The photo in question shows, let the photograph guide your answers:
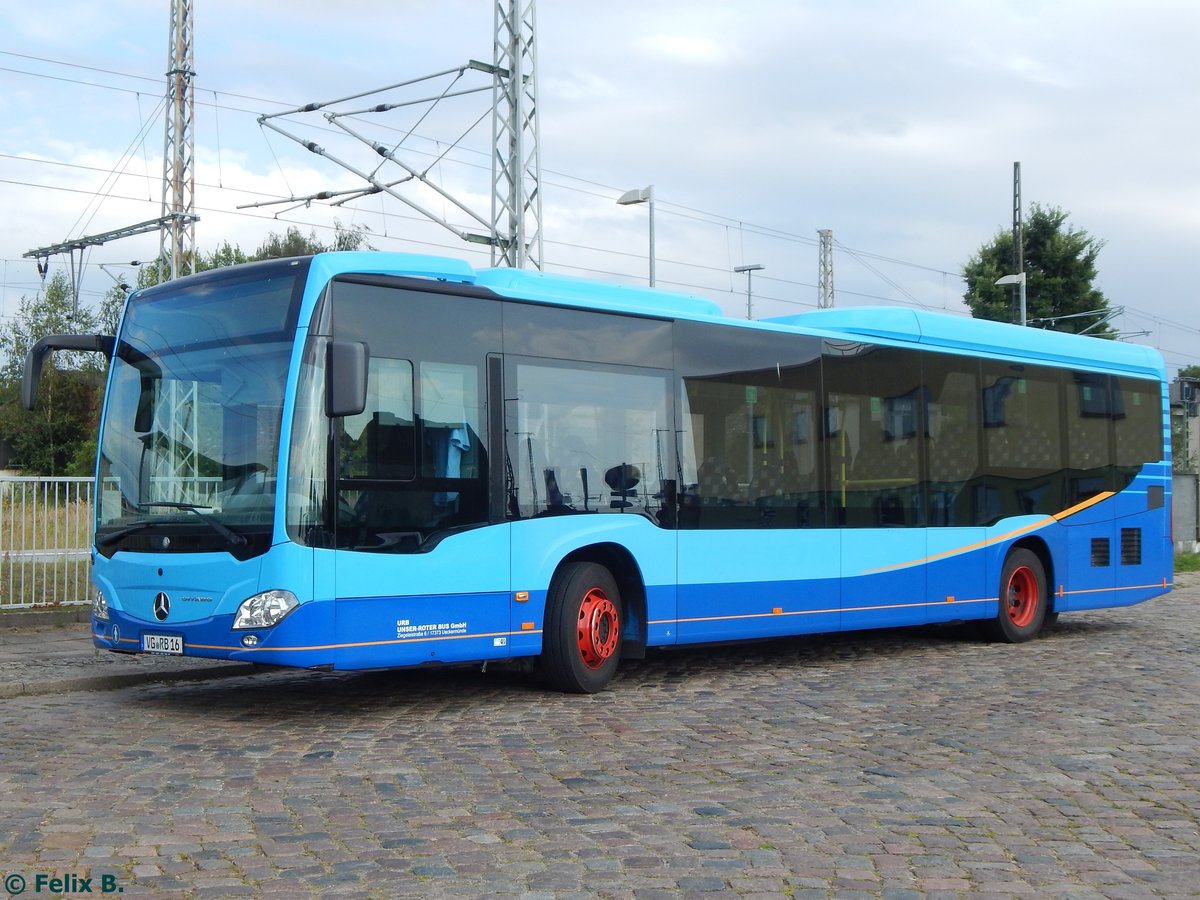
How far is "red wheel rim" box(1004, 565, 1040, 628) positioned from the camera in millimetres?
15648

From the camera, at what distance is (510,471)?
419 inches

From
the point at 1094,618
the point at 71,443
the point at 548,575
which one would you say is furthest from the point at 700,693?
the point at 71,443

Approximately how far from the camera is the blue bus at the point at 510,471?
957 cm

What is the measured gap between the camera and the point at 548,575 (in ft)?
35.6

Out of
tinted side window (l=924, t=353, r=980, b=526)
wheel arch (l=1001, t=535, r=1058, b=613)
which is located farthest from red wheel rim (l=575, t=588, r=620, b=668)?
wheel arch (l=1001, t=535, r=1058, b=613)

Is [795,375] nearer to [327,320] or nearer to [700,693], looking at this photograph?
[700,693]

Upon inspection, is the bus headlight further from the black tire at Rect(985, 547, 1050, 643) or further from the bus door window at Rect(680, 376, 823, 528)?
the black tire at Rect(985, 547, 1050, 643)

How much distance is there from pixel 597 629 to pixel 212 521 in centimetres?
313

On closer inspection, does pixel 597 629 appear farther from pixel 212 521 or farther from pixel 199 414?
pixel 199 414

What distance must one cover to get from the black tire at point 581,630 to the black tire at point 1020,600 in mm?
5660

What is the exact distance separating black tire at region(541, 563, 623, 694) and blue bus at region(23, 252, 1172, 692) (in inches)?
0.8

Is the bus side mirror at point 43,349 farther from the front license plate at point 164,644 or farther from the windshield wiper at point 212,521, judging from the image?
the front license plate at point 164,644

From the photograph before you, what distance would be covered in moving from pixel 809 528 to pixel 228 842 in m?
7.78

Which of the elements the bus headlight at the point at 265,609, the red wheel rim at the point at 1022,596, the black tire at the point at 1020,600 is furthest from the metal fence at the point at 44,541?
the red wheel rim at the point at 1022,596
